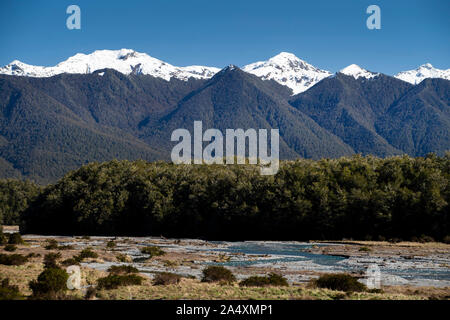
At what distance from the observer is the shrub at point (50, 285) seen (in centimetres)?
2214

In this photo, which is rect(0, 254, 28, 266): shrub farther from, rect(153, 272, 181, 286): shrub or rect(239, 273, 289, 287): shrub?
rect(239, 273, 289, 287): shrub

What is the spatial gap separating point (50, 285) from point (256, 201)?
214 feet

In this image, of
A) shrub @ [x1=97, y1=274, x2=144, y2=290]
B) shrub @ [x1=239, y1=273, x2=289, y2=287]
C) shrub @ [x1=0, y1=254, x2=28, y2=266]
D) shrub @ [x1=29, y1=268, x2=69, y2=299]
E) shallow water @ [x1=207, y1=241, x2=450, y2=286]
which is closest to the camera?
shrub @ [x1=29, y1=268, x2=69, y2=299]

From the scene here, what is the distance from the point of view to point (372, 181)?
81.4 metres

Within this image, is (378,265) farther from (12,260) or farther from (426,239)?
(426,239)

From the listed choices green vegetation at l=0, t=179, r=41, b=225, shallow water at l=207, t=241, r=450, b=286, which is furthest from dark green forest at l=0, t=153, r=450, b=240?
green vegetation at l=0, t=179, r=41, b=225

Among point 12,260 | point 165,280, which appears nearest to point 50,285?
point 165,280

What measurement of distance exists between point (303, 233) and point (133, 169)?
140ft

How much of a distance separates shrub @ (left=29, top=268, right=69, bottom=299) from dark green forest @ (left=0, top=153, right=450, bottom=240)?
58.3 metres

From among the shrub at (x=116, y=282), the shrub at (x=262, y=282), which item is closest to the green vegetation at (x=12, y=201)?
the shrub at (x=116, y=282)

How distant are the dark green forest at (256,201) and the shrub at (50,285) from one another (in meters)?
58.3

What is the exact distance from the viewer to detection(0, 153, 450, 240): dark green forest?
7538cm
